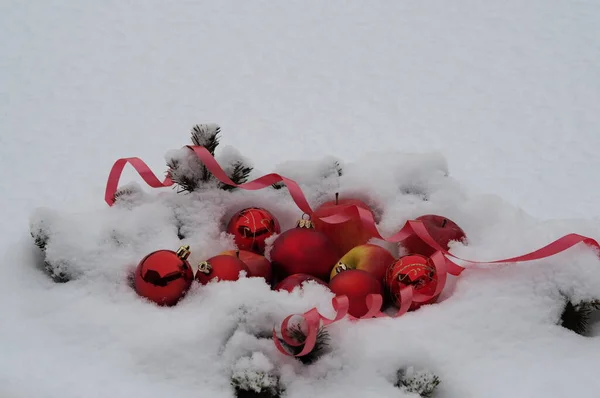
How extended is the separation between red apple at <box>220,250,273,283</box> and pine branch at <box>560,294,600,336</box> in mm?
528

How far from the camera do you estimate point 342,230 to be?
1449 mm

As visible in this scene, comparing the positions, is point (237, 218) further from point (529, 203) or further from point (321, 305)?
point (529, 203)

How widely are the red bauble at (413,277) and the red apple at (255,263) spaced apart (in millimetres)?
229

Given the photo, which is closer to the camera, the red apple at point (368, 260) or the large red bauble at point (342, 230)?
the red apple at point (368, 260)

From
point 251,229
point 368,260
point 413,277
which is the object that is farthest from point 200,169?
point 413,277

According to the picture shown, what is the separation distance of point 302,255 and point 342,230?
14cm

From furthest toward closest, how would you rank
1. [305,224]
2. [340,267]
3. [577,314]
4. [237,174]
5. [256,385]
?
1. [237,174]
2. [305,224]
3. [340,267]
4. [577,314]
5. [256,385]

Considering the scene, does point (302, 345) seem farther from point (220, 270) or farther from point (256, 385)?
point (220, 270)

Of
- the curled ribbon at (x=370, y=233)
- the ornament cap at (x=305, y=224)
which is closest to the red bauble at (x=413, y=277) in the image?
the curled ribbon at (x=370, y=233)

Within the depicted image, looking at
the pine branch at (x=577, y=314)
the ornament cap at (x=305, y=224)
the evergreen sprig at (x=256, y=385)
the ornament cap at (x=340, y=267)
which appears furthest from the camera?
the ornament cap at (x=305, y=224)

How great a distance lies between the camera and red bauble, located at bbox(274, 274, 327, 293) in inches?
48.8

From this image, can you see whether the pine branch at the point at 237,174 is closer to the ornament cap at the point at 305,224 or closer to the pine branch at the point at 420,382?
the ornament cap at the point at 305,224

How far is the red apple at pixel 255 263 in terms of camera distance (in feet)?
4.29

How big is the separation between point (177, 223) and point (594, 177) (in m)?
1.70
